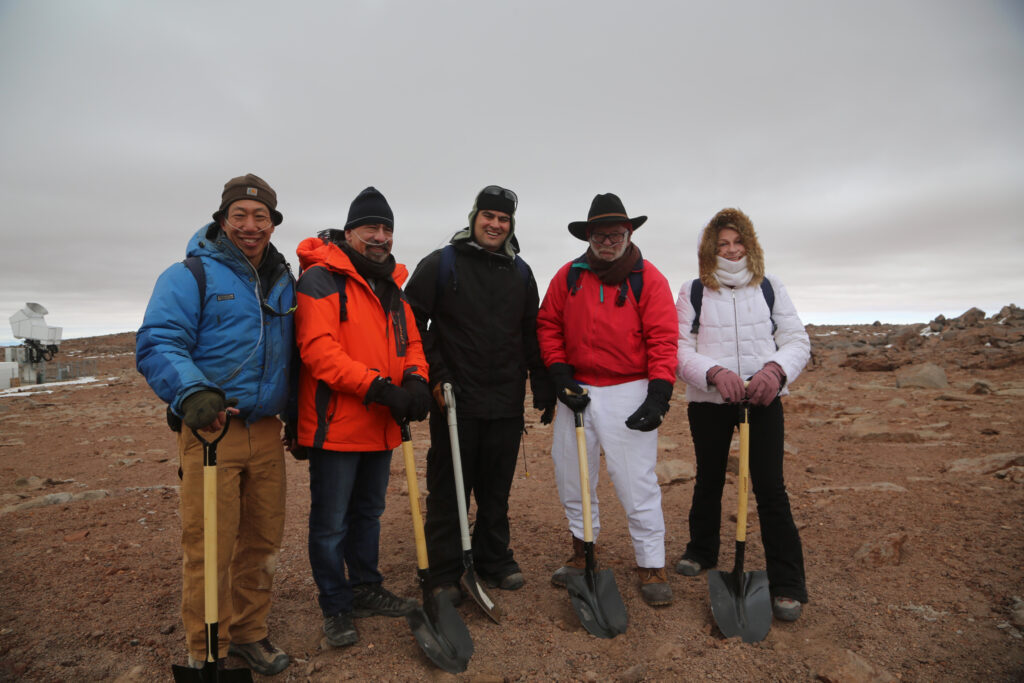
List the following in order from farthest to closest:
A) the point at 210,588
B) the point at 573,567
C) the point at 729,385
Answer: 1. the point at 573,567
2. the point at 729,385
3. the point at 210,588

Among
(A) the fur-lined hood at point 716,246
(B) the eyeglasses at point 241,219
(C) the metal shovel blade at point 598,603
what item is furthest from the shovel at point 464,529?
(A) the fur-lined hood at point 716,246

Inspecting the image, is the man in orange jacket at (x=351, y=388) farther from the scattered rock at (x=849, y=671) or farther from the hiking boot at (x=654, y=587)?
the scattered rock at (x=849, y=671)

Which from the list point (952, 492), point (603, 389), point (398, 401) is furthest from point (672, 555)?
point (952, 492)

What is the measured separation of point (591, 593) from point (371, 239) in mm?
2796

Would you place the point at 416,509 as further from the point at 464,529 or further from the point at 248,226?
the point at 248,226

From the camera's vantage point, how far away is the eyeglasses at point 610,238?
4.20 m

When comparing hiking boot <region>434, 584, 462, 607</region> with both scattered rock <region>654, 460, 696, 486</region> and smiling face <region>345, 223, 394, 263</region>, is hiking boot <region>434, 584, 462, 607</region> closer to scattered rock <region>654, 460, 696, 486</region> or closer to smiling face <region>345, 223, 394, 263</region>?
smiling face <region>345, 223, 394, 263</region>

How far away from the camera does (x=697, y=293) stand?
4273mm

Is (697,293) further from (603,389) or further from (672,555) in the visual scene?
(672,555)

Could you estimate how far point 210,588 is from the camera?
9.39 ft

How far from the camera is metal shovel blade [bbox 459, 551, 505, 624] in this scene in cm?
387

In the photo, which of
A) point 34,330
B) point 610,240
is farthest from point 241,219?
point 34,330

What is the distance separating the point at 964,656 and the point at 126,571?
5.94m

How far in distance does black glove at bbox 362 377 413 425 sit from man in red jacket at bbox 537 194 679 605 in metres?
1.23
